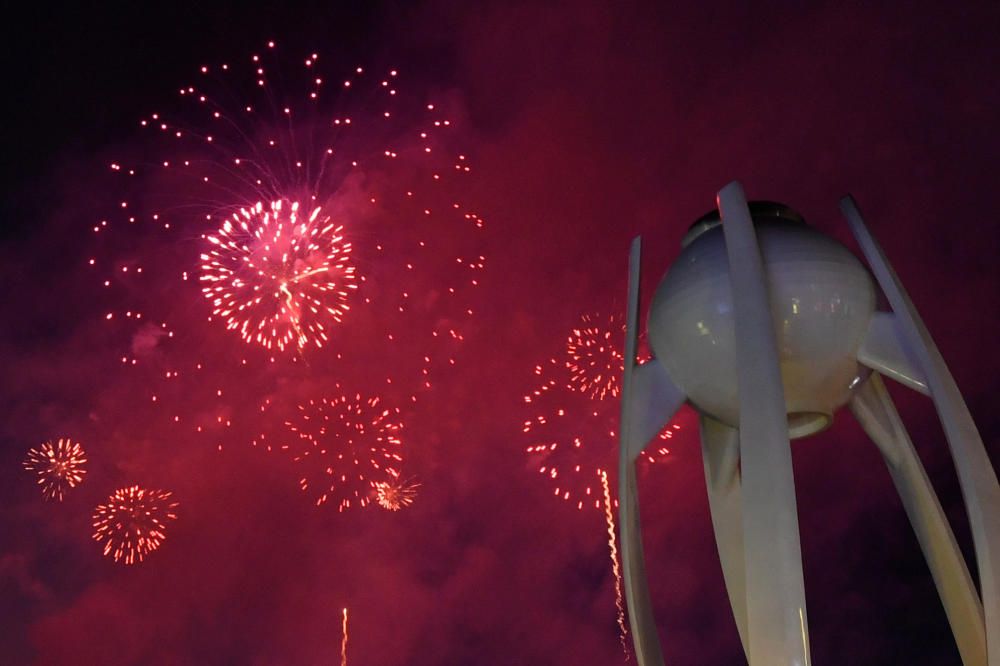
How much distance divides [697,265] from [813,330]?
2.16m

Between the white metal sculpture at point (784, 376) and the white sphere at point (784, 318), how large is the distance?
0.02m

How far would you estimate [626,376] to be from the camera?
1562cm

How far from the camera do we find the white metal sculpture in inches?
499

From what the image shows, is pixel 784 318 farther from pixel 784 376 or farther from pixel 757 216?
pixel 757 216

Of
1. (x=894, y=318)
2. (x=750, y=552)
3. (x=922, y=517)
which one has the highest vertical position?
(x=894, y=318)

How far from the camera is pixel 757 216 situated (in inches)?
620

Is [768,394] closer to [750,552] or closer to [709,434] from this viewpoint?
[750,552]

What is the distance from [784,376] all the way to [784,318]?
984 mm

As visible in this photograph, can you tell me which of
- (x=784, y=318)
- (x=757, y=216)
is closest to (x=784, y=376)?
(x=784, y=318)

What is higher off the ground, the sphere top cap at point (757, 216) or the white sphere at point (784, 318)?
the sphere top cap at point (757, 216)

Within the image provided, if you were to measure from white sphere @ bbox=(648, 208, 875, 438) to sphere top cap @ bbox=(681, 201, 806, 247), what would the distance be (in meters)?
0.09

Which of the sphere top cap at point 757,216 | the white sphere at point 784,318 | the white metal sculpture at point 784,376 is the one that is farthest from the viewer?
the sphere top cap at point 757,216

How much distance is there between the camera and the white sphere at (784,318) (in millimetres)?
14461

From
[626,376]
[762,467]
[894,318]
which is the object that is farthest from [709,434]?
[762,467]
